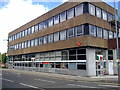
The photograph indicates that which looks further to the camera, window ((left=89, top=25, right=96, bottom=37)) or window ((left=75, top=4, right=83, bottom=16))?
window ((left=75, top=4, right=83, bottom=16))

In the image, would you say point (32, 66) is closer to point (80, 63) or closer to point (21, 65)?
point (21, 65)

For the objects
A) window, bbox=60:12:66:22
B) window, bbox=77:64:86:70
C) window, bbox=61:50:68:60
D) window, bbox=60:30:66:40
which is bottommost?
window, bbox=77:64:86:70

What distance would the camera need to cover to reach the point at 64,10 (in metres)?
27.8

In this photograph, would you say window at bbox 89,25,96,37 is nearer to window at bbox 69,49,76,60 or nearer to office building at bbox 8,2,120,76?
office building at bbox 8,2,120,76

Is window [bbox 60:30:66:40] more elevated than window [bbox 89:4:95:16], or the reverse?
window [bbox 89:4:95:16]

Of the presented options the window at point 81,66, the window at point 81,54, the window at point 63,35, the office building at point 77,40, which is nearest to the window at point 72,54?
the office building at point 77,40

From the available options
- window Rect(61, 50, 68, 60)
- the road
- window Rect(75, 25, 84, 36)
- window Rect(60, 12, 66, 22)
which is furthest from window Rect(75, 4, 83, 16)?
the road

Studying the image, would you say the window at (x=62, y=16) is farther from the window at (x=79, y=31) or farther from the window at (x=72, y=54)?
the window at (x=72, y=54)

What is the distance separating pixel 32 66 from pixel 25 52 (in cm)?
570

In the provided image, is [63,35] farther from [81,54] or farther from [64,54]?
[81,54]

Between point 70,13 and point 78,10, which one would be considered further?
point 70,13

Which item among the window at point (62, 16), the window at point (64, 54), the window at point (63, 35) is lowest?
the window at point (64, 54)

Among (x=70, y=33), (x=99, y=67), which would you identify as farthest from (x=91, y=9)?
(x=99, y=67)

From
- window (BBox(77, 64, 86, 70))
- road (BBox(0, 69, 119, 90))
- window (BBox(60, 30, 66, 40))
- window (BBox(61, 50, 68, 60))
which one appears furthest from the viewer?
window (BBox(60, 30, 66, 40))
